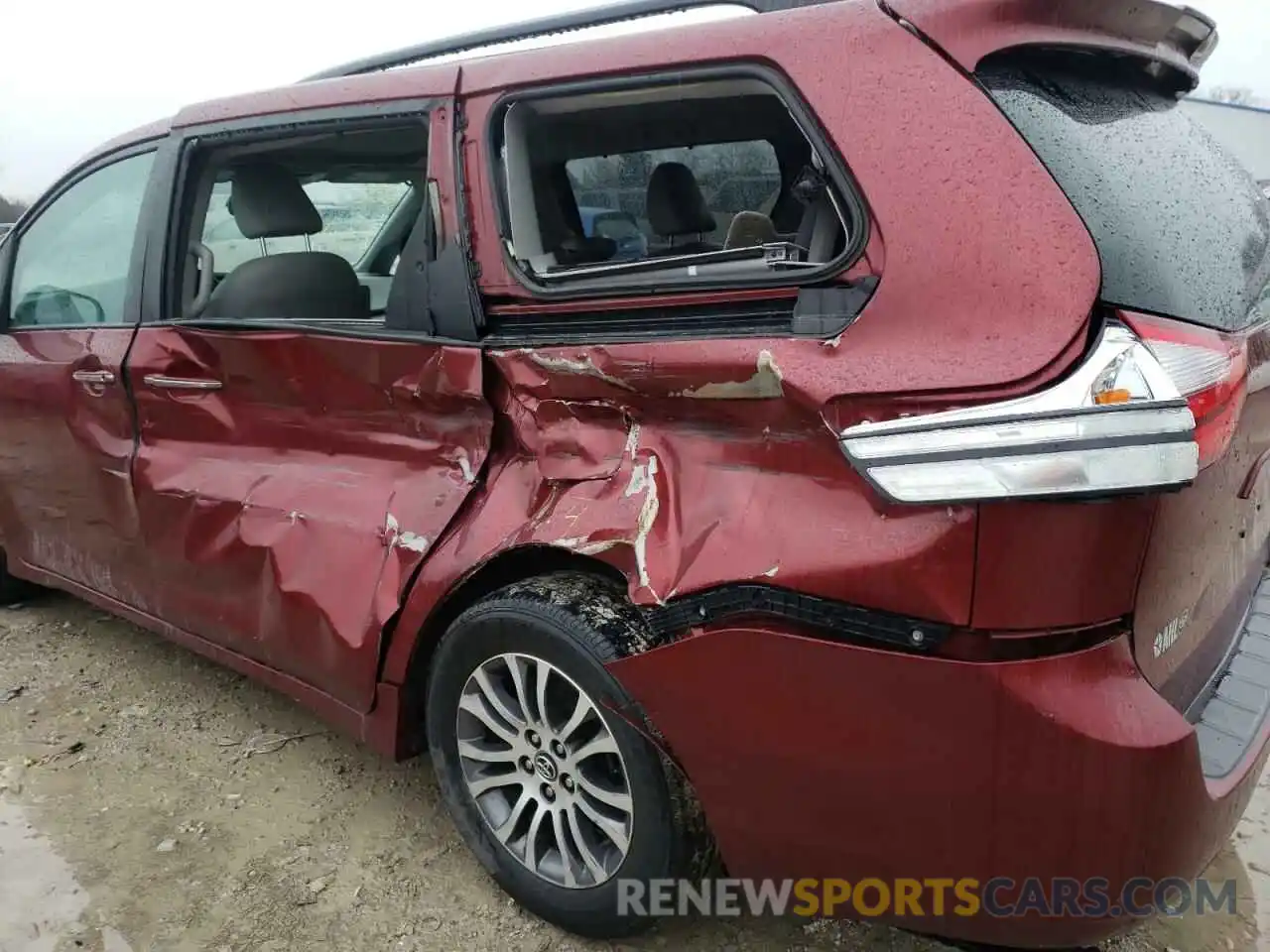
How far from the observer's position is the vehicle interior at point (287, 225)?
2.80 metres

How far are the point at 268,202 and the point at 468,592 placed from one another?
1604 mm

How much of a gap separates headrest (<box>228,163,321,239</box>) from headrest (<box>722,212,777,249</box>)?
5.03 feet

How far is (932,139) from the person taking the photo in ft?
5.14

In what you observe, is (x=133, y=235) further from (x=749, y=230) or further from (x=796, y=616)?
(x=796, y=616)

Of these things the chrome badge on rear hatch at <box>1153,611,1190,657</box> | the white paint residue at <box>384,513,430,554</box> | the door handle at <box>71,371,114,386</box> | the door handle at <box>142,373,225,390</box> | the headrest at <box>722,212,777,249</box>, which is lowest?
the door handle at <box>71,371,114,386</box>

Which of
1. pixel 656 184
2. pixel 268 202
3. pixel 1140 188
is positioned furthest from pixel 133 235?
pixel 1140 188

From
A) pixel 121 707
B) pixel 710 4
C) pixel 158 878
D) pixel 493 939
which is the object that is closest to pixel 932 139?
pixel 710 4

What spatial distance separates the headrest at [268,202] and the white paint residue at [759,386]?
1.92 m

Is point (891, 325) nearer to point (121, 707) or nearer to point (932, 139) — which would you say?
point (932, 139)

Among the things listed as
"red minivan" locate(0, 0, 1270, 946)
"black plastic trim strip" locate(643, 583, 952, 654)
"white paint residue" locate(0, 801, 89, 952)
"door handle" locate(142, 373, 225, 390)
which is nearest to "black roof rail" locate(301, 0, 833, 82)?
"red minivan" locate(0, 0, 1270, 946)

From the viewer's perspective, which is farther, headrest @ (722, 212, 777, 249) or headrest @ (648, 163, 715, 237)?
headrest @ (648, 163, 715, 237)

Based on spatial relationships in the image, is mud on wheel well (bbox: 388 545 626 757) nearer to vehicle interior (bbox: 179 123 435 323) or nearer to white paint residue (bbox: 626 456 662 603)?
white paint residue (bbox: 626 456 662 603)

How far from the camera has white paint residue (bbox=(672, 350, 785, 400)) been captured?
1.63 m

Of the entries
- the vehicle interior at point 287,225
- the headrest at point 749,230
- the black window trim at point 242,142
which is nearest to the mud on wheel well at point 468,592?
the black window trim at point 242,142
